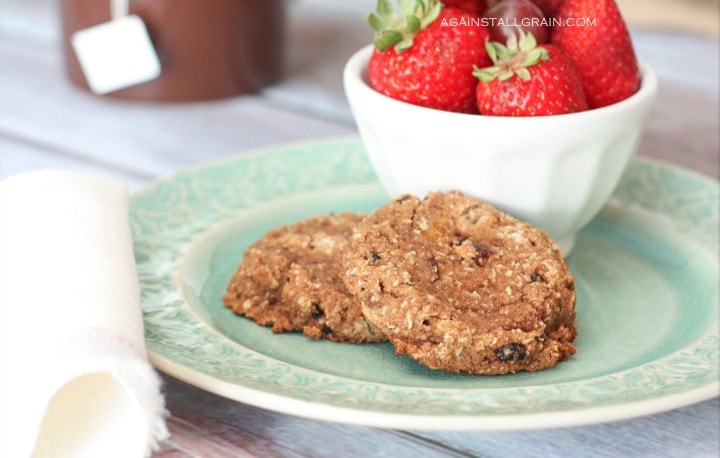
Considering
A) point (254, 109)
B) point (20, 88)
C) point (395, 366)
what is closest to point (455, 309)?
point (395, 366)

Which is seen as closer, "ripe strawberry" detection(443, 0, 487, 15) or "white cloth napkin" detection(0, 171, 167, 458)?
"white cloth napkin" detection(0, 171, 167, 458)

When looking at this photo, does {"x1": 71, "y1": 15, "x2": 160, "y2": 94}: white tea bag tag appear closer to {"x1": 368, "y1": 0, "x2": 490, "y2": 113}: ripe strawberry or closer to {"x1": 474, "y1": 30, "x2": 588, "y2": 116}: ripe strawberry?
{"x1": 368, "y1": 0, "x2": 490, "y2": 113}: ripe strawberry

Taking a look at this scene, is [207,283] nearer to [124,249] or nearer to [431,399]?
[124,249]

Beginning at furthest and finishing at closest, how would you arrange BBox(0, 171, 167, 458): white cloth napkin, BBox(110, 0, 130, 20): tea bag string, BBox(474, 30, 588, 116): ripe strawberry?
BBox(110, 0, 130, 20): tea bag string < BBox(474, 30, 588, 116): ripe strawberry < BBox(0, 171, 167, 458): white cloth napkin

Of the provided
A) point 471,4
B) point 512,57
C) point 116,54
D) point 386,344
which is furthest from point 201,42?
point 386,344

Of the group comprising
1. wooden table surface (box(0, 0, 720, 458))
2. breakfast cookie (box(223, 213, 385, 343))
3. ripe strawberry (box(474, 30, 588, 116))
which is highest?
ripe strawberry (box(474, 30, 588, 116))

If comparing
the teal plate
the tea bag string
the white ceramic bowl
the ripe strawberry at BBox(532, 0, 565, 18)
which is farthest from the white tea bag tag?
the ripe strawberry at BBox(532, 0, 565, 18)
